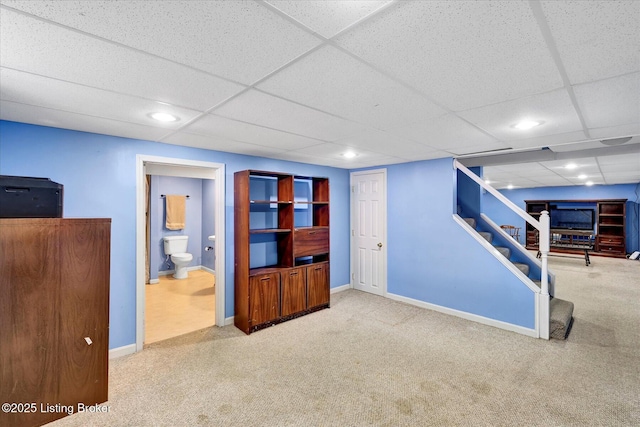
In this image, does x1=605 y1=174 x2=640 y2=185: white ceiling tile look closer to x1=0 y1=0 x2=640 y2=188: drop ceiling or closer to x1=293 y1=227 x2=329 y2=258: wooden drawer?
x1=0 y1=0 x2=640 y2=188: drop ceiling

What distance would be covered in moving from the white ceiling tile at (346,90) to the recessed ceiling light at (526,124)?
2.64ft

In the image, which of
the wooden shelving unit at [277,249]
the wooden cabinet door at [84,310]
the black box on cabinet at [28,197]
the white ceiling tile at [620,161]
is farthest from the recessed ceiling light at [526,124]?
the black box on cabinet at [28,197]

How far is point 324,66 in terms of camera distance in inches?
59.1

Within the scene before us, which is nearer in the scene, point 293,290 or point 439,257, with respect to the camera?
point 293,290

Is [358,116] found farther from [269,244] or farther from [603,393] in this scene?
[603,393]

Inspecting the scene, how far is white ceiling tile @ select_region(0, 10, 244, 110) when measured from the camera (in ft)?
3.97

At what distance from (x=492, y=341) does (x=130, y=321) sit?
385 cm

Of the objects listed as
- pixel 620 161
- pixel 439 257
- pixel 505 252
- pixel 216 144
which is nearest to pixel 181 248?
pixel 216 144

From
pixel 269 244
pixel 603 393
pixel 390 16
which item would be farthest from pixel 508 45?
pixel 269 244

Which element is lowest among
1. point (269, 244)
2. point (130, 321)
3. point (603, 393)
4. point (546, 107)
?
point (603, 393)

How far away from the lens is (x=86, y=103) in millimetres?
2002

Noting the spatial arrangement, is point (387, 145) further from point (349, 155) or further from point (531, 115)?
point (531, 115)

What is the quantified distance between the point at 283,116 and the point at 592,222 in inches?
439

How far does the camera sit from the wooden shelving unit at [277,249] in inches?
137
